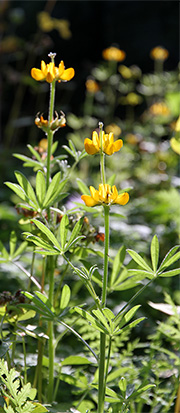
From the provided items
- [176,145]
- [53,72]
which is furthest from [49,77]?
[176,145]

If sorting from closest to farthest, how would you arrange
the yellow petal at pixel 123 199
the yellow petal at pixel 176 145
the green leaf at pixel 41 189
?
the yellow petal at pixel 123 199 < the green leaf at pixel 41 189 < the yellow petal at pixel 176 145

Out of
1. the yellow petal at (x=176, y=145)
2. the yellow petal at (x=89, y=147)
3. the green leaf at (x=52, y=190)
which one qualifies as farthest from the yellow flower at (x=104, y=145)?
the yellow petal at (x=176, y=145)

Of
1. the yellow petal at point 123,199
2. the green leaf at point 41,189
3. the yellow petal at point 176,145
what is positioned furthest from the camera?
the yellow petal at point 176,145

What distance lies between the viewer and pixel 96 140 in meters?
0.54

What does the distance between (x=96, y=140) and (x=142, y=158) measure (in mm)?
1422

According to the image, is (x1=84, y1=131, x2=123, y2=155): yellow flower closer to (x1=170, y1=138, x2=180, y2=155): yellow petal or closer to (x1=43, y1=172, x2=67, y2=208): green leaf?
(x1=43, y1=172, x2=67, y2=208): green leaf

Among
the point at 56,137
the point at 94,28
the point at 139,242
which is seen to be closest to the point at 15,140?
the point at 56,137

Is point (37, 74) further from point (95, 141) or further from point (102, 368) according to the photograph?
point (102, 368)

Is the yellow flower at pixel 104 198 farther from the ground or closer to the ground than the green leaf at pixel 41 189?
closer to the ground

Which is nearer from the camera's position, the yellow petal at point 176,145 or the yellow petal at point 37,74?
the yellow petal at point 37,74

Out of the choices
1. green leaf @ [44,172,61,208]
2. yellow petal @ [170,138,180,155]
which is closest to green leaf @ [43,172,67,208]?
green leaf @ [44,172,61,208]

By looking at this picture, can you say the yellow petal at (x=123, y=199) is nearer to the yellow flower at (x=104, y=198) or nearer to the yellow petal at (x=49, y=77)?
the yellow flower at (x=104, y=198)

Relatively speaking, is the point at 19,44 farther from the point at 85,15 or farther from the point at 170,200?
the point at 170,200

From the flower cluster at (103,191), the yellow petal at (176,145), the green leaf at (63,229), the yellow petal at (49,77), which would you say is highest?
the yellow petal at (49,77)
